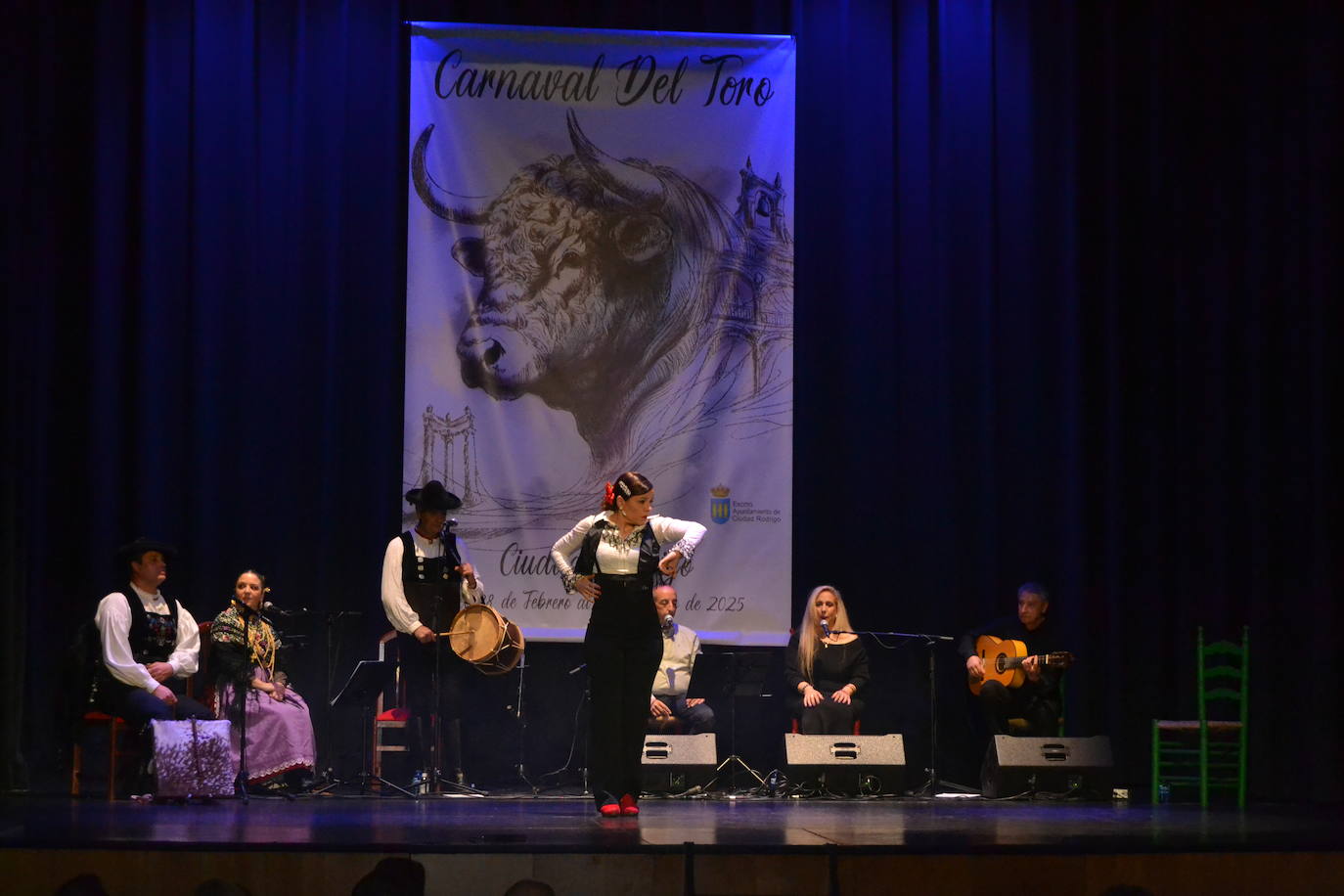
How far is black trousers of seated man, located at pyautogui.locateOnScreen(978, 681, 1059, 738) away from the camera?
315 inches

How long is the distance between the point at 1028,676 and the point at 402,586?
131 inches

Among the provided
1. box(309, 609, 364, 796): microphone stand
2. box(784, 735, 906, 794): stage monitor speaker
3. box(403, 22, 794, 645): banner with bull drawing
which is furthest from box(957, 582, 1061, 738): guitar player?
box(309, 609, 364, 796): microphone stand

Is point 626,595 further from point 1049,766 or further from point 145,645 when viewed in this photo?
point 1049,766

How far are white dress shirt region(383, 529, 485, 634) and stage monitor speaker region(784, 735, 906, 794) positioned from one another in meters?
1.79

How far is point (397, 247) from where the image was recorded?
8.66m

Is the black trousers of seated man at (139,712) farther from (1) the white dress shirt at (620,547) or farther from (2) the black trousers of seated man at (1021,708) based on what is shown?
(2) the black trousers of seated man at (1021,708)

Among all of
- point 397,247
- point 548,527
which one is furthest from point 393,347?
point 548,527

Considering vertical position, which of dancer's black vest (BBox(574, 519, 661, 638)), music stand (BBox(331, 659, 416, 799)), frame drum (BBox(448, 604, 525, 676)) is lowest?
music stand (BBox(331, 659, 416, 799))

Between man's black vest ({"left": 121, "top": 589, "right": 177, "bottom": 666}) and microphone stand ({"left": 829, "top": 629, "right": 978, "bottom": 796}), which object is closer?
man's black vest ({"left": 121, "top": 589, "right": 177, "bottom": 666})

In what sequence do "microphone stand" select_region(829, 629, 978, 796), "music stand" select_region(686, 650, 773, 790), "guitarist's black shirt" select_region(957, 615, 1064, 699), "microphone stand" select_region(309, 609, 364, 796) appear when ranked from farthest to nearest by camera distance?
"guitarist's black shirt" select_region(957, 615, 1064, 699) < "microphone stand" select_region(829, 629, 978, 796) < "music stand" select_region(686, 650, 773, 790) < "microphone stand" select_region(309, 609, 364, 796)

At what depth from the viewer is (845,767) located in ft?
24.9

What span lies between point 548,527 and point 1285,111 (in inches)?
198

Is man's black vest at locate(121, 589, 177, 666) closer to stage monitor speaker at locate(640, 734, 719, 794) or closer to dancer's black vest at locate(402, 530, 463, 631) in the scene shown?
dancer's black vest at locate(402, 530, 463, 631)

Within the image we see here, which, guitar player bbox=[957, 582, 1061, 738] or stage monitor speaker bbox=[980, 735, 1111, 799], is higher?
guitar player bbox=[957, 582, 1061, 738]
